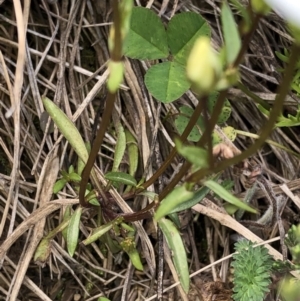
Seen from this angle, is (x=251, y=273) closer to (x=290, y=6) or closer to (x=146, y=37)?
(x=146, y=37)

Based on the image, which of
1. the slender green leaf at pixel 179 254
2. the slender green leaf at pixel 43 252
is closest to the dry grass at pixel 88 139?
the slender green leaf at pixel 43 252


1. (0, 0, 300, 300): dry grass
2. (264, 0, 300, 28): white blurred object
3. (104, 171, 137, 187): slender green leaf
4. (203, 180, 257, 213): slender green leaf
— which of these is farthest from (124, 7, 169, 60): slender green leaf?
(264, 0, 300, 28): white blurred object

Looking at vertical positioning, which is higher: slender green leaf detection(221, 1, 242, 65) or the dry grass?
slender green leaf detection(221, 1, 242, 65)

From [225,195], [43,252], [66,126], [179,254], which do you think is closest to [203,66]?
[225,195]

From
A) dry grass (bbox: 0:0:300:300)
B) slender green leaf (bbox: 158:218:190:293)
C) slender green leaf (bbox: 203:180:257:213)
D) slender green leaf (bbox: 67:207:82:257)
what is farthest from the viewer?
dry grass (bbox: 0:0:300:300)

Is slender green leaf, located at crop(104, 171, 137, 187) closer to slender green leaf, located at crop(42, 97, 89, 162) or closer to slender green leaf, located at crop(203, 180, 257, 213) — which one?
slender green leaf, located at crop(42, 97, 89, 162)

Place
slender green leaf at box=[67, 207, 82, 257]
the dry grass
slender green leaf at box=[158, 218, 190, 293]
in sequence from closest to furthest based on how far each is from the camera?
slender green leaf at box=[158, 218, 190, 293] < slender green leaf at box=[67, 207, 82, 257] < the dry grass

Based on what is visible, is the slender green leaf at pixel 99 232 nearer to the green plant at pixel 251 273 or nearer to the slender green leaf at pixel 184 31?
the green plant at pixel 251 273
